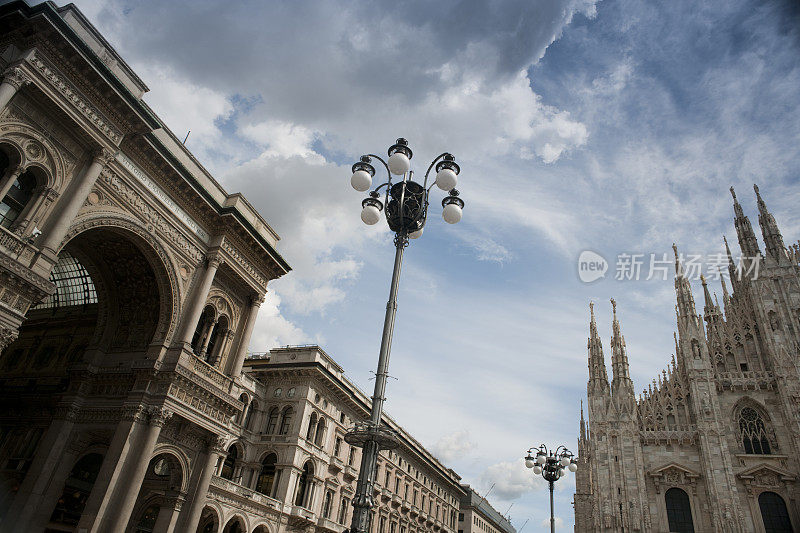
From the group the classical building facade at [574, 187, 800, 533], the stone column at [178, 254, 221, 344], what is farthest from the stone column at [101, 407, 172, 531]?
the classical building facade at [574, 187, 800, 533]

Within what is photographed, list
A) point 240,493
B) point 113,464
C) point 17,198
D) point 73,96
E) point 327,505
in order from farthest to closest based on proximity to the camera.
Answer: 1. point 327,505
2. point 240,493
3. point 113,464
4. point 73,96
5. point 17,198

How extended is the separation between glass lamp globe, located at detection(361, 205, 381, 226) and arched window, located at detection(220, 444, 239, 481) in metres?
24.5

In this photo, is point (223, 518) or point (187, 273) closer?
point (187, 273)

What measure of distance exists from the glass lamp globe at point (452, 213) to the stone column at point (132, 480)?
1282 centimetres

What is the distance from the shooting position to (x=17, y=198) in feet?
48.6

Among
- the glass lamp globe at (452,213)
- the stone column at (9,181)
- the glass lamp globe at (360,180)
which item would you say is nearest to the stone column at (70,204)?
the stone column at (9,181)

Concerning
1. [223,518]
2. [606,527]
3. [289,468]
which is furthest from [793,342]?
[223,518]

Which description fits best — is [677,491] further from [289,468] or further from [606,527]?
[289,468]

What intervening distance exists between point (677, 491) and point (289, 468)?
2729 cm

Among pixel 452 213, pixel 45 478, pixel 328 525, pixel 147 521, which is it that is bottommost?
pixel 147 521

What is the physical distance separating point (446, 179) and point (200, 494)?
52.5 ft

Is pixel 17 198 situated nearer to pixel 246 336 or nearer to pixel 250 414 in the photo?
pixel 246 336

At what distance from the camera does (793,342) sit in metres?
37.2

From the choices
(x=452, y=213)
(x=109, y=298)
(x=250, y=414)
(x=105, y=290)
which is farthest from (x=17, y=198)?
(x=250, y=414)
